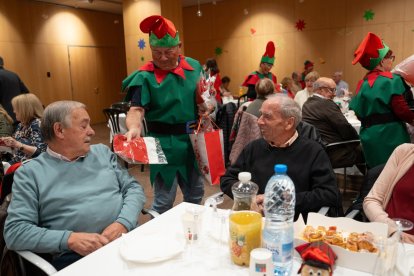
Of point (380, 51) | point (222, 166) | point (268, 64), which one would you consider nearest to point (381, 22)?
point (268, 64)

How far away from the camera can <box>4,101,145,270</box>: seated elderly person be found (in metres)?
1.53

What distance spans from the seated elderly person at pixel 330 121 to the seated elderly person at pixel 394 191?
5.45ft

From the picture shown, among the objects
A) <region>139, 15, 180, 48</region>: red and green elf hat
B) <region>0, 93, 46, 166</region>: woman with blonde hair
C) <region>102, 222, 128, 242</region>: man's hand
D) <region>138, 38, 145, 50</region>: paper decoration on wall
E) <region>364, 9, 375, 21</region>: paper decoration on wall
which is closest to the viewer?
<region>102, 222, 128, 242</region>: man's hand

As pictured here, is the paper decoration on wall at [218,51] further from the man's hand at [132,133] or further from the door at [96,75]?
the man's hand at [132,133]

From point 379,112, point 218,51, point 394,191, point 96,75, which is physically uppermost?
point 218,51

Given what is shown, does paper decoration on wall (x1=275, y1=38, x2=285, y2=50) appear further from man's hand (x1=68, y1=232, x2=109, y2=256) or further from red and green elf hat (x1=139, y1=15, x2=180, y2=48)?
man's hand (x1=68, y1=232, x2=109, y2=256)

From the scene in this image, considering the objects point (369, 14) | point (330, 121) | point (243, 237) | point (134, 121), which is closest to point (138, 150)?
point (134, 121)

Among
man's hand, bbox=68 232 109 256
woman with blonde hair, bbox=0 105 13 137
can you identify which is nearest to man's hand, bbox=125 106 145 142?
man's hand, bbox=68 232 109 256

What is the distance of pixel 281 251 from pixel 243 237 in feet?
0.41

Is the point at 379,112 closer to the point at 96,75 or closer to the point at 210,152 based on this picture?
the point at 210,152

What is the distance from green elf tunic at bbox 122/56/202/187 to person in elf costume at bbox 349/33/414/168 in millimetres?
1686

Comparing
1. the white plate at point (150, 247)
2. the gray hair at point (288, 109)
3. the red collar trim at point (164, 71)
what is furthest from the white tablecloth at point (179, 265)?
the red collar trim at point (164, 71)

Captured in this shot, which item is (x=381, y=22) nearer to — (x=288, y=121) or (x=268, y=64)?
(x=268, y=64)

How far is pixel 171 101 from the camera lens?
7.82 ft
